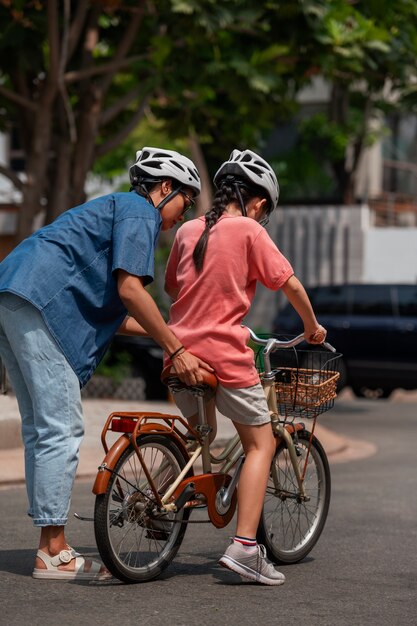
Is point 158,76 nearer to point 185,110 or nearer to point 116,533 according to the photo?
point 185,110

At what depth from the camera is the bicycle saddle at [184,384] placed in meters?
5.73

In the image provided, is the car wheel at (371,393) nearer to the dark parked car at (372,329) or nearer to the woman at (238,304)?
the dark parked car at (372,329)

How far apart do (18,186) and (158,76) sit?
243cm

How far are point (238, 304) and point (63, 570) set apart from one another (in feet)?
4.45

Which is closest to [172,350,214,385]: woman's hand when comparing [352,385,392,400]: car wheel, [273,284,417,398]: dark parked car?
[273,284,417,398]: dark parked car

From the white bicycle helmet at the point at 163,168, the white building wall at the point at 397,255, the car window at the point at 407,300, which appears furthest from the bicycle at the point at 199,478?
the white building wall at the point at 397,255

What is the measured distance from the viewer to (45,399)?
18.7 feet

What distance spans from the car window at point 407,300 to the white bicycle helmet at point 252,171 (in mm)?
14658

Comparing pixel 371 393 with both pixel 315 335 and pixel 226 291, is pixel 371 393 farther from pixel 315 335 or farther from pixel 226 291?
pixel 226 291

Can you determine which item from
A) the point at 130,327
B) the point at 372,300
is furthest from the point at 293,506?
the point at 372,300

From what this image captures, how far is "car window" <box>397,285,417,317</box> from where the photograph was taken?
66.9 ft

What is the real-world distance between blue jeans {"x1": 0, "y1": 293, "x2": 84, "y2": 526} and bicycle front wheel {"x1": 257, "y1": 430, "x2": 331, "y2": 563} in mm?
1012

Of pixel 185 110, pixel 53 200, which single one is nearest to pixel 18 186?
pixel 53 200

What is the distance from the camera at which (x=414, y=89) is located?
18203mm
